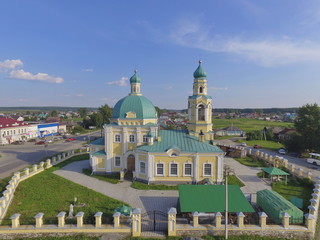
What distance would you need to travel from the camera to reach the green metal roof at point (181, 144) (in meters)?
20.0

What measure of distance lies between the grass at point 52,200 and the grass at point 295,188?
1461 cm

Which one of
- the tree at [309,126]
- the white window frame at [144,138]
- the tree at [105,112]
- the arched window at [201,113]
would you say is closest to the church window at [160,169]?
the white window frame at [144,138]

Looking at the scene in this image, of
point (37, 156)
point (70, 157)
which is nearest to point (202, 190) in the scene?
point (70, 157)

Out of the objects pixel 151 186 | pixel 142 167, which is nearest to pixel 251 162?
pixel 151 186

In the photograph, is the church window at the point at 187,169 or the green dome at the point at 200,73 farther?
the green dome at the point at 200,73

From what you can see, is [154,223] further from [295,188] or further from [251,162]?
[251,162]

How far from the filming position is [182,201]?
12758mm

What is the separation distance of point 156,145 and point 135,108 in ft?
16.2

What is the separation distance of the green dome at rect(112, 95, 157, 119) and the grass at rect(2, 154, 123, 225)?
8731 millimetres

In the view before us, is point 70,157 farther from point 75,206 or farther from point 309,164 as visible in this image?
point 309,164

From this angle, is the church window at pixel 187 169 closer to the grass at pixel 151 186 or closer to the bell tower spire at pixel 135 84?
the grass at pixel 151 186

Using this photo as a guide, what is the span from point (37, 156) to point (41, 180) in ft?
47.9

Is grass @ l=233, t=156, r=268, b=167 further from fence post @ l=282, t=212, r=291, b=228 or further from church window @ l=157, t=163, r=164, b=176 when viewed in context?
fence post @ l=282, t=212, r=291, b=228

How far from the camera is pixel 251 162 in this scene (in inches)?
1116
